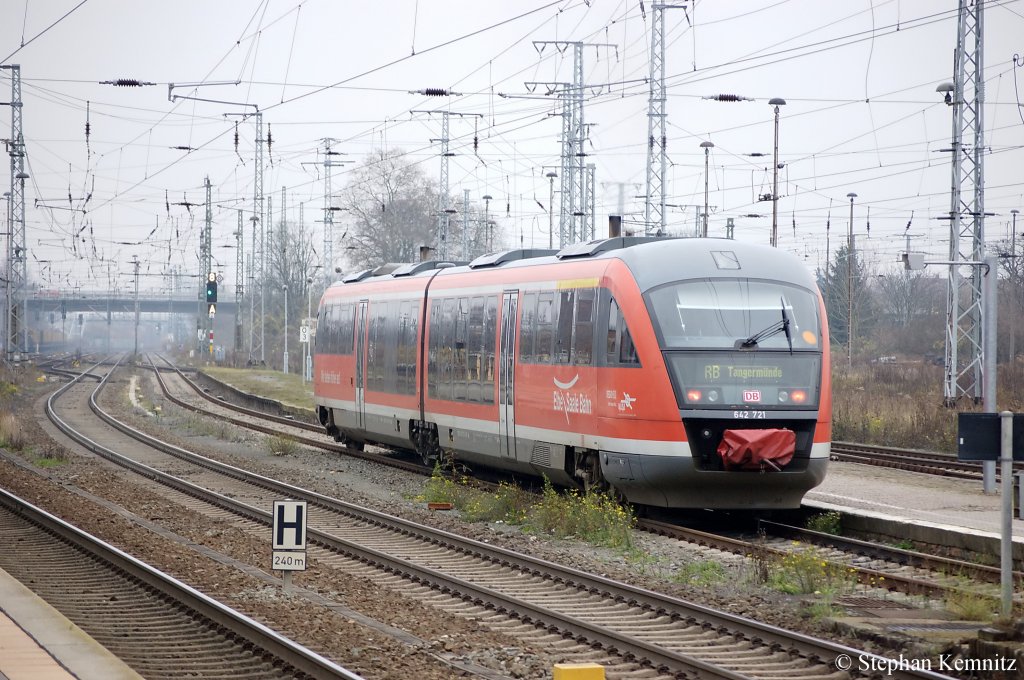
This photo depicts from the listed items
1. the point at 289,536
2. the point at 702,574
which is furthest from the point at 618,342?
A: the point at 289,536

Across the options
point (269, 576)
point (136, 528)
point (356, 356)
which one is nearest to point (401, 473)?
point (356, 356)

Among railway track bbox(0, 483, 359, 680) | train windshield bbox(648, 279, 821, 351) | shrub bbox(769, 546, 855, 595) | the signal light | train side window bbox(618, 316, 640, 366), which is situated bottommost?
railway track bbox(0, 483, 359, 680)

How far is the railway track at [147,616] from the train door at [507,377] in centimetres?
644

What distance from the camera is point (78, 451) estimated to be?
28094 millimetres

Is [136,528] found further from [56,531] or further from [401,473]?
[401,473]

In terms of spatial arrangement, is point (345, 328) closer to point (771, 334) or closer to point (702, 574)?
point (771, 334)

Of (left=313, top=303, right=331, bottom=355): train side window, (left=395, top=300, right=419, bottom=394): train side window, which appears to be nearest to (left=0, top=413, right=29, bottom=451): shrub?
(left=313, top=303, right=331, bottom=355): train side window

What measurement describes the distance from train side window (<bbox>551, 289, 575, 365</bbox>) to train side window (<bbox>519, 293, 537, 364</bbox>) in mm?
801

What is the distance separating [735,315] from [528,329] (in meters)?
3.92

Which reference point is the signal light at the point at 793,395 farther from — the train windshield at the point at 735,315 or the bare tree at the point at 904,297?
the bare tree at the point at 904,297

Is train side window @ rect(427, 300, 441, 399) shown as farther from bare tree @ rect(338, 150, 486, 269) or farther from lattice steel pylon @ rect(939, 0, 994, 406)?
bare tree @ rect(338, 150, 486, 269)

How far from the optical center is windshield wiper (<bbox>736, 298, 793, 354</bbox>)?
1484 centimetres

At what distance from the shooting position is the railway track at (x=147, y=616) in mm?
8836

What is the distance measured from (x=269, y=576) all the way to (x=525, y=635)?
3.54 m
